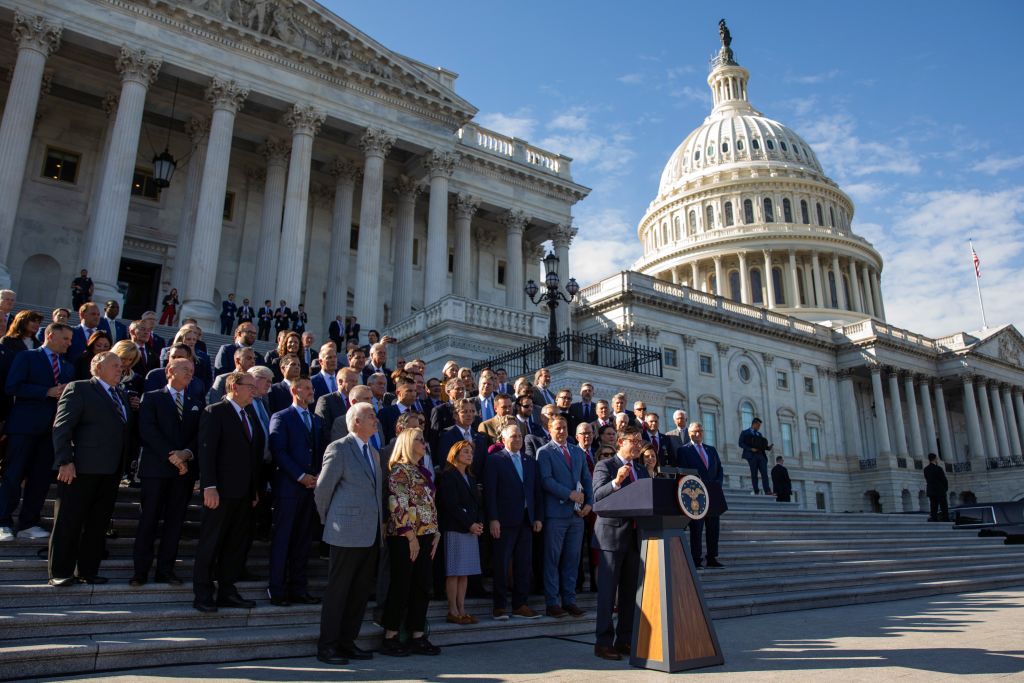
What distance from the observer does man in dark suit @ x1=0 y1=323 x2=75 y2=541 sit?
24.5ft

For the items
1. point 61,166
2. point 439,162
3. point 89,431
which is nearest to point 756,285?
point 439,162

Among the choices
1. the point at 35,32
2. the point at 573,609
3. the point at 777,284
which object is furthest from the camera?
the point at 777,284

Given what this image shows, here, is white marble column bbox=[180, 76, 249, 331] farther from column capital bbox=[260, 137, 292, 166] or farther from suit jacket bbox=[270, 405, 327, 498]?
suit jacket bbox=[270, 405, 327, 498]

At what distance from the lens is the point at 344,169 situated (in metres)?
32.6

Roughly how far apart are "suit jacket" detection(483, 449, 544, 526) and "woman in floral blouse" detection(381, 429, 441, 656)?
1.31 metres

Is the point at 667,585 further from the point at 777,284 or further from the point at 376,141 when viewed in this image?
the point at 777,284

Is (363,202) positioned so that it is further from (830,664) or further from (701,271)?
(701,271)

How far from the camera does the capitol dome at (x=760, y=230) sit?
256 ft

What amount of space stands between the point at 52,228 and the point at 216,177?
293 inches

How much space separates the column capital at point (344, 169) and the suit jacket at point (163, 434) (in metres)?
26.5

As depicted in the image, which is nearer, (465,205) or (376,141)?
(376,141)

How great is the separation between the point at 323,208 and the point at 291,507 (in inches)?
1162

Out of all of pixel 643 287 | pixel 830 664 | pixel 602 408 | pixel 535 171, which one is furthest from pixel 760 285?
pixel 830 664

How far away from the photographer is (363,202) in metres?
29.9
